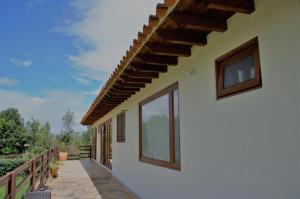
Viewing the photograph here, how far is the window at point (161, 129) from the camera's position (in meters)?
4.97

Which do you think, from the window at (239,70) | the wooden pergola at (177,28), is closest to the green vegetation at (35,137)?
the wooden pergola at (177,28)

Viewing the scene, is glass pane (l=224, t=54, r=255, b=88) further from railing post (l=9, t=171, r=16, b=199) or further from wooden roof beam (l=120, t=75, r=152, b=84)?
railing post (l=9, t=171, r=16, b=199)

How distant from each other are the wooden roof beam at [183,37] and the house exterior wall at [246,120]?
0.43ft

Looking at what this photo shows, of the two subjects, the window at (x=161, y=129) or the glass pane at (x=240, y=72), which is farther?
the window at (x=161, y=129)

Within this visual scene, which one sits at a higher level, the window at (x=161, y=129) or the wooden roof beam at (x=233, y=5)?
the wooden roof beam at (x=233, y=5)

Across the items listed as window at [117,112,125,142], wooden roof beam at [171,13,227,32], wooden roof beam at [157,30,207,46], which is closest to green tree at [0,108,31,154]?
window at [117,112,125,142]

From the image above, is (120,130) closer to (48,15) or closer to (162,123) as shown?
(162,123)

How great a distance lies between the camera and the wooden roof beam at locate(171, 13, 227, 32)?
9.49 ft

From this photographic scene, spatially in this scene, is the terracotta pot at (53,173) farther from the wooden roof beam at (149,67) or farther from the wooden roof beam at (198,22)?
the wooden roof beam at (198,22)

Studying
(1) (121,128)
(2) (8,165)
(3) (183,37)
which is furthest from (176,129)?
(2) (8,165)

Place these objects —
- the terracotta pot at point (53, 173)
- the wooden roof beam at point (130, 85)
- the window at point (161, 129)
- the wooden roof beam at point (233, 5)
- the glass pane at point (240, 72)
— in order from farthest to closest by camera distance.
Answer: the terracotta pot at point (53, 173)
the wooden roof beam at point (130, 85)
the window at point (161, 129)
the glass pane at point (240, 72)
the wooden roof beam at point (233, 5)

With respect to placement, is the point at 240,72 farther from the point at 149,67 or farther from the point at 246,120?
the point at 149,67

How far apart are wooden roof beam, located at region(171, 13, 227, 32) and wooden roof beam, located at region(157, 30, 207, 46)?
1.12ft

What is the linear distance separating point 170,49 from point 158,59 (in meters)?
0.51
